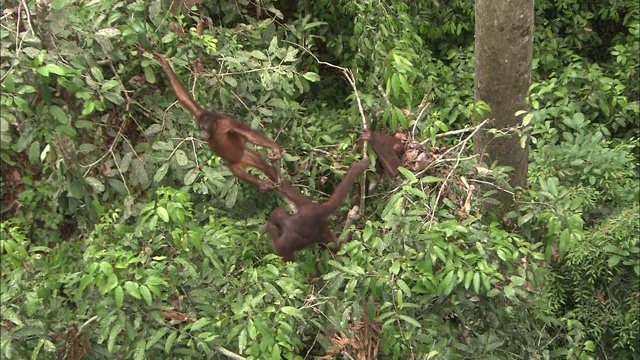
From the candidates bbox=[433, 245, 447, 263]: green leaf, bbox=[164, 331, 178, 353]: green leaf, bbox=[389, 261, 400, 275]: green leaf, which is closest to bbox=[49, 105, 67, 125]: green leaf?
bbox=[164, 331, 178, 353]: green leaf

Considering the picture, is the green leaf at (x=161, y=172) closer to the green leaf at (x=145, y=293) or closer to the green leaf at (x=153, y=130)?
the green leaf at (x=153, y=130)

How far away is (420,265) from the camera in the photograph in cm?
201

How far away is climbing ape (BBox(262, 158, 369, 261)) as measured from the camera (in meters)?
2.46

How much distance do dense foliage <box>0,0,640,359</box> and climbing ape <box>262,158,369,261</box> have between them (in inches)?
3.9

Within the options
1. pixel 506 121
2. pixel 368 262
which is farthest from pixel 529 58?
pixel 368 262

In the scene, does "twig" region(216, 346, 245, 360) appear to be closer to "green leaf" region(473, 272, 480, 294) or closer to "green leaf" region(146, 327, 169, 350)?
"green leaf" region(146, 327, 169, 350)

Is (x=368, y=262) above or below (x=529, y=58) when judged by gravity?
below

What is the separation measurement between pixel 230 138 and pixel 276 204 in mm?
561

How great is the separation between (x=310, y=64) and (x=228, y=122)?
1300 mm

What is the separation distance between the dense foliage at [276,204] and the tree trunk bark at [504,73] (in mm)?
133

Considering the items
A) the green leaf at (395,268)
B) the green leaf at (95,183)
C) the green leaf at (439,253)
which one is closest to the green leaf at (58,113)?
the green leaf at (95,183)

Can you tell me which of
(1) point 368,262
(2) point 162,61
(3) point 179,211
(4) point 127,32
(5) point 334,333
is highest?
(4) point 127,32

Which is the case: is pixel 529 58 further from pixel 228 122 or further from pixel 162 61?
pixel 162 61

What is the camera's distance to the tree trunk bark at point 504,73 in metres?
2.42
